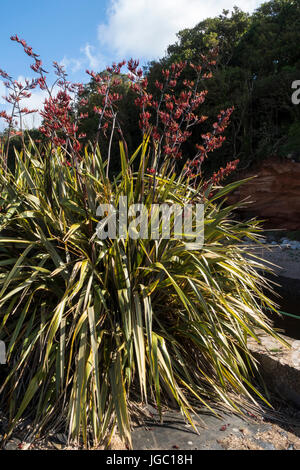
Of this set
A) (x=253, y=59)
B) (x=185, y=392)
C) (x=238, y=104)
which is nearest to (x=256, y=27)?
(x=253, y=59)

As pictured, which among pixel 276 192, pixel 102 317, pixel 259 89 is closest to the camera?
pixel 102 317

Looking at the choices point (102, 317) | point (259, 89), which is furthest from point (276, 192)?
point (102, 317)

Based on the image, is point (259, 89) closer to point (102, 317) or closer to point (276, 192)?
point (276, 192)

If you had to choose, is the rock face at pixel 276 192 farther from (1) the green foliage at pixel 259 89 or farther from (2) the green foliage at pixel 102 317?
(2) the green foliage at pixel 102 317

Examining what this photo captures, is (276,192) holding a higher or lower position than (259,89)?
lower

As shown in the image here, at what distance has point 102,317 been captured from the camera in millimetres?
1992

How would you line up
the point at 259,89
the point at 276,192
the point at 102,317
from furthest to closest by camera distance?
the point at 259,89 < the point at 276,192 < the point at 102,317

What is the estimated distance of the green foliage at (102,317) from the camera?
1.77m

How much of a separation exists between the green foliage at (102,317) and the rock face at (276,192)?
5.91 meters

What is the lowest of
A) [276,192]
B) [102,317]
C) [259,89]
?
[102,317]

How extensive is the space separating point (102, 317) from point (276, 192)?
683cm

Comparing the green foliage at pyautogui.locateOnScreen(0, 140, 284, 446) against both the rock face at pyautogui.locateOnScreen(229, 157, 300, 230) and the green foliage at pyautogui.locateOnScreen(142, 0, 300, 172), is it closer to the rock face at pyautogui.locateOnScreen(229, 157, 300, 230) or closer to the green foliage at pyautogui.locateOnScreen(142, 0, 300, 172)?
the rock face at pyautogui.locateOnScreen(229, 157, 300, 230)

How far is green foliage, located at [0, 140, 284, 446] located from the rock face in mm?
5914

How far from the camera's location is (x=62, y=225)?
2.17 m
